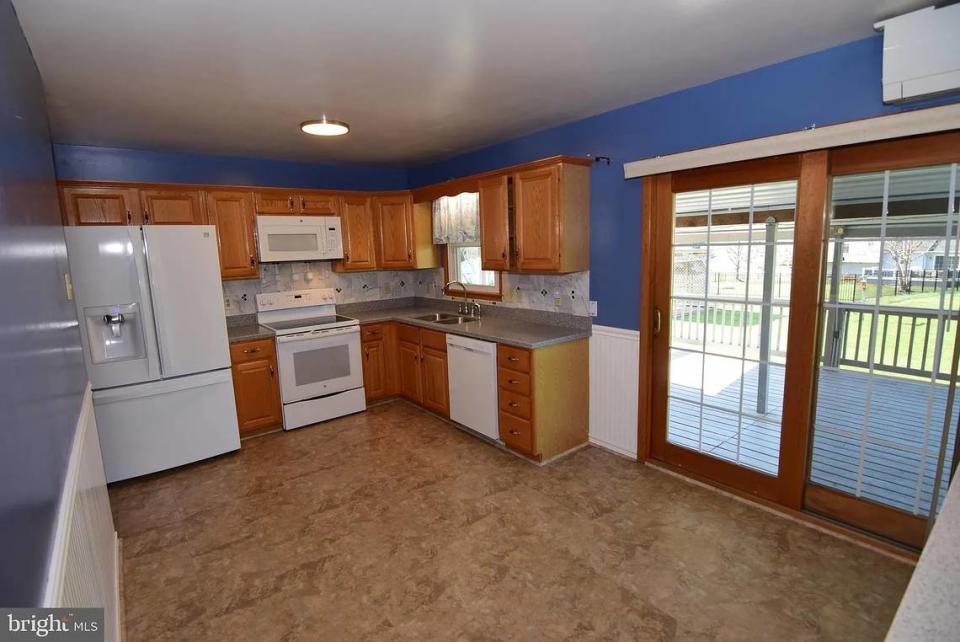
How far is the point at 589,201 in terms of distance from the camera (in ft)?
11.4

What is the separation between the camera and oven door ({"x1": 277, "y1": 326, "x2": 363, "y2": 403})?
4.10 metres

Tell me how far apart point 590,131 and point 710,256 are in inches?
50.3

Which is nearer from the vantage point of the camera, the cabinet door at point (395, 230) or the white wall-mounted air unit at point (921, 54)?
the white wall-mounted air unit at point (921, 54)

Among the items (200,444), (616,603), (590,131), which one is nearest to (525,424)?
(616,603)

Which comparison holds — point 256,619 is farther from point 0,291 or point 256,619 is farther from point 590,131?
point 590,131

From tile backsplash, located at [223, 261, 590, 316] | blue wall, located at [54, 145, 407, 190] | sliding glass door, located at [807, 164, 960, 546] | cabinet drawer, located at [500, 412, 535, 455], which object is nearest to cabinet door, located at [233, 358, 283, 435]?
tile backsplash, located at [223, 261, 590, 316]

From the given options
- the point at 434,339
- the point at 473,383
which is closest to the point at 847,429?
the point at 473,383

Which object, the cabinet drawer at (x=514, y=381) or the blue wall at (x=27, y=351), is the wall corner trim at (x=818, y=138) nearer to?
the cabinet drawer at (x=514, y=381)

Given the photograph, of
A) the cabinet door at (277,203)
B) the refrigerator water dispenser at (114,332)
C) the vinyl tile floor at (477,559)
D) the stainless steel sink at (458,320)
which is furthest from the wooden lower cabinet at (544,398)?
the refrigerator water dispenser at (114,332)

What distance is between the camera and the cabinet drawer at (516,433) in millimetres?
3395

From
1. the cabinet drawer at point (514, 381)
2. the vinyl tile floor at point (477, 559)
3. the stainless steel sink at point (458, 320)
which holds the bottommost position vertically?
the vinyl tile floor at point (477, 559)

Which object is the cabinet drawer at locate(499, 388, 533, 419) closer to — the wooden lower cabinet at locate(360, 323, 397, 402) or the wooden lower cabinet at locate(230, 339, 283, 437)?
the wooden lower cabinet at locate(360, 323, 397, 402)

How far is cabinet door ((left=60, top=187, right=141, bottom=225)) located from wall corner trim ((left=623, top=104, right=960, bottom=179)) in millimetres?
3821

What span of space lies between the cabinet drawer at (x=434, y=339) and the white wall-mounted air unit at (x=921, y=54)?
125 inches
